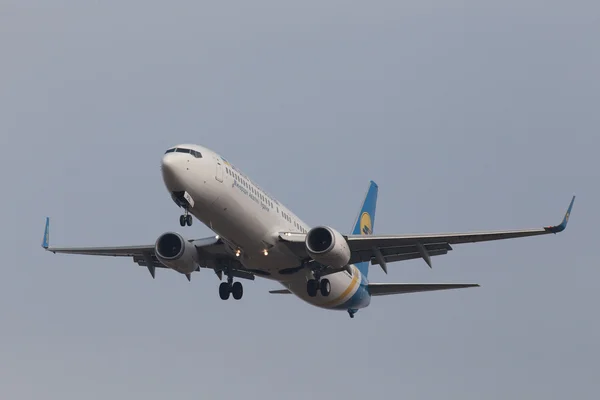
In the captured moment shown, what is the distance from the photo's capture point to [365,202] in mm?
59250

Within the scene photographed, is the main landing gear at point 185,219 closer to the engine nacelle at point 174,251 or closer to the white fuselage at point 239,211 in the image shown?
the white fuselage at point 239,211

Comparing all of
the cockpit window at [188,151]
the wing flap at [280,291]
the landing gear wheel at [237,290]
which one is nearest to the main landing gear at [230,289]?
the landing gear wheel at [237,290]

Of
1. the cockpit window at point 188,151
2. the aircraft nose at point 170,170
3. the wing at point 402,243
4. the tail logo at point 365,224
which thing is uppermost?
the tail logo at point 365,224

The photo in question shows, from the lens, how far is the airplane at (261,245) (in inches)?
1613

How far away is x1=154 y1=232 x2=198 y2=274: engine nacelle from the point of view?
150 ft

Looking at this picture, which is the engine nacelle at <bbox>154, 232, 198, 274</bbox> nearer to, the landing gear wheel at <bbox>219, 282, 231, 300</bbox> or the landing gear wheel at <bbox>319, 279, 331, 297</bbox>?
the landing gear wheel at <bbox>219, 282, 231, 300</bbox>

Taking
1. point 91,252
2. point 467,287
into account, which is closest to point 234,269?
point 91,252

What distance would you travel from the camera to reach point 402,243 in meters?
45.5

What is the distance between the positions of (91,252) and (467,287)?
16746mm

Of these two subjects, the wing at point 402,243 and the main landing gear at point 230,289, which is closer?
the wing at point 402,243

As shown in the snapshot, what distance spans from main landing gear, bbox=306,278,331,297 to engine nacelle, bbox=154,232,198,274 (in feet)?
16.2

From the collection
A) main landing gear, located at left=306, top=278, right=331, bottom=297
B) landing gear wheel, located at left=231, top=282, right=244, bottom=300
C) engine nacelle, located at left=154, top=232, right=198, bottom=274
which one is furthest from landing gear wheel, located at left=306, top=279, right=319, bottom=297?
engine nacelle, located at left=154, top=232, right=198, bottom=274

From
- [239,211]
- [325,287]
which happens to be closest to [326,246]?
[325,287]

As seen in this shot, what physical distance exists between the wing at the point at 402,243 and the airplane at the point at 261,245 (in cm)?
4
